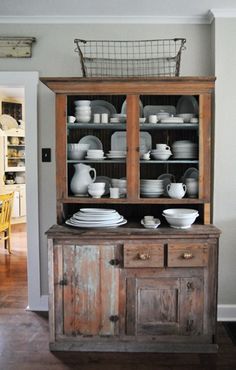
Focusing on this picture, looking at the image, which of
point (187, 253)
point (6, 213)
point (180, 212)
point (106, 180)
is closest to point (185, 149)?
point (180, 212)

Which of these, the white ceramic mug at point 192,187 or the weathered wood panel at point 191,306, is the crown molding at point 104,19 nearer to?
the white ceramic mug at point 192,187

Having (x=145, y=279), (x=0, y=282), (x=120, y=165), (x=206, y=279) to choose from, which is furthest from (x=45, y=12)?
(x=0, y=282)

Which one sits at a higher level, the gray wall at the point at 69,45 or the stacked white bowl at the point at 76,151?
the gray wall at the point at 69,45

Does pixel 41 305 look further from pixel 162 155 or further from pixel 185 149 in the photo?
pixel 185 149

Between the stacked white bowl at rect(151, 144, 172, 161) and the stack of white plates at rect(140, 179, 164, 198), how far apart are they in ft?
0.60

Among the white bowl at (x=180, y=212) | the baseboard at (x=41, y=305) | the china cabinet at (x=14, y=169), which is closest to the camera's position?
the white bowl at (x=180, y=212)

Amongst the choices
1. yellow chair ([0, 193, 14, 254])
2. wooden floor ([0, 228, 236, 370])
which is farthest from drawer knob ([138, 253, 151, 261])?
yellow chair ([0, 193, 14, 254])

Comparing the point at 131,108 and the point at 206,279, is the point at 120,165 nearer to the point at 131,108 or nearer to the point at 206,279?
the point at 131,108

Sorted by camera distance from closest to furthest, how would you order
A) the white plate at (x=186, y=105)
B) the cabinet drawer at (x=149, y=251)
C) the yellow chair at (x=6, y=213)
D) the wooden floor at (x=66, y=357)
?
1. the wooden floor at (x=66, y=357)
2. the cabinet drawer at (x=149, y=251)
3. the white plate at (x=186, y=105)
4. the yellow chair at (x=6, y=213)

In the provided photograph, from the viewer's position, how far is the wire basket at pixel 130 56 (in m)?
2.76

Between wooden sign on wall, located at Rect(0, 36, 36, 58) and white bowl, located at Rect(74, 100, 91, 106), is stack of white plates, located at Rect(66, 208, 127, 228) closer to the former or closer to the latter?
white bowl, located at Rect(74, 100, 91, 106)

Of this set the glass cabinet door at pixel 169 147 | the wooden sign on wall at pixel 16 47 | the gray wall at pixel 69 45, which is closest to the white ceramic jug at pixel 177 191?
the glass cabinet door at pixel 169 147

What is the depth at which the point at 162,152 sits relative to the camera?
2531 mm

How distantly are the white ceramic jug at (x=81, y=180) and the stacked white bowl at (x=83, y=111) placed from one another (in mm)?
334
